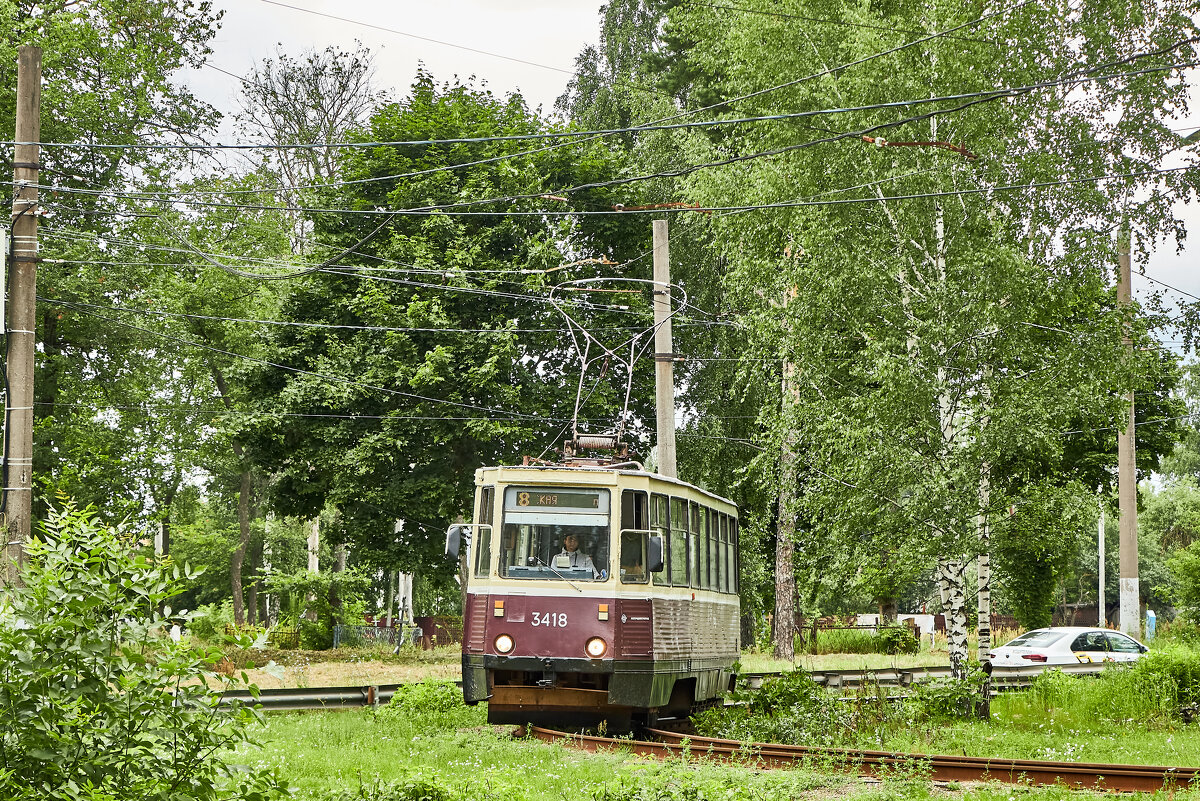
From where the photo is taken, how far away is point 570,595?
1418cm

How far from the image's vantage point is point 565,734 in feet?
47.9

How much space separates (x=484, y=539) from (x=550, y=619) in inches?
51.4

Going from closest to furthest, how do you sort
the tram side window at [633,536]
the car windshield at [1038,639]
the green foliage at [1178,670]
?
1. the tram side window at [633,536]
2. the green foliage at [1178,670]
3. the car windshield at [1038,639]

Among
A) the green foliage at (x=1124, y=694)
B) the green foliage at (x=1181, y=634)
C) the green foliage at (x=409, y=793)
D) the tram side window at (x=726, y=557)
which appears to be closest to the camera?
the green foliage at (x=409, y=793)

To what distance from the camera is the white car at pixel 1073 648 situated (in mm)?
27047

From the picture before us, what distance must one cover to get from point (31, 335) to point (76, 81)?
19.5 metres

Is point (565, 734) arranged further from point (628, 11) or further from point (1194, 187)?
point (628, 11)

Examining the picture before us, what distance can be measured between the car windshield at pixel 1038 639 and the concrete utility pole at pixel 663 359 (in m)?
13.5

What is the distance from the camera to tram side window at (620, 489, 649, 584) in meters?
14.3

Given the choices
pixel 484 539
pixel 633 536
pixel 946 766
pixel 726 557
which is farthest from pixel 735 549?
pixel 946 766

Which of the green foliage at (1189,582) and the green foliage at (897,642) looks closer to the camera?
the green foliage at (1189,582)

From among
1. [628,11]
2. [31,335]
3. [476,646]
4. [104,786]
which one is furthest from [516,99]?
[104,786]

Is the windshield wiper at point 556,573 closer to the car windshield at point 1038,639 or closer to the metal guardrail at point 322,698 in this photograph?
the metal guardrail at point 322,698

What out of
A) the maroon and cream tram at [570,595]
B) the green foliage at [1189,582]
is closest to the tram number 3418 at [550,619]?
the maroon and cream tram at [570,595]
